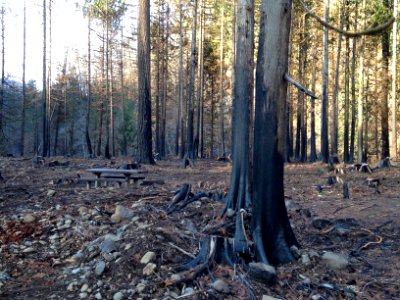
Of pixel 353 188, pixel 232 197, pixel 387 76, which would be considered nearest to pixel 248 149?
pixel 232 197

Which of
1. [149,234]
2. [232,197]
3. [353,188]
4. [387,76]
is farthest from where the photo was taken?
[387,76]

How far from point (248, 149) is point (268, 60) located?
103 inches

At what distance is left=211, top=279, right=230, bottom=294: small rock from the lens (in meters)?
4.77

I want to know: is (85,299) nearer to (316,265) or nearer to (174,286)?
(174,286)

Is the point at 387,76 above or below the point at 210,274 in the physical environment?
above

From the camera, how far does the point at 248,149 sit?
8039 millimetres

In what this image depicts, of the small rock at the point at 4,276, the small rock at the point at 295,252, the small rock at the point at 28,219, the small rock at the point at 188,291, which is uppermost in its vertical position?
the small rock at the point at 28,219

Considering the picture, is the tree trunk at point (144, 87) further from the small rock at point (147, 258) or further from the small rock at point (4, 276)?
the small rock at point (147, 258)

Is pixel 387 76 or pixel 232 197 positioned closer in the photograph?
pixel 232 197

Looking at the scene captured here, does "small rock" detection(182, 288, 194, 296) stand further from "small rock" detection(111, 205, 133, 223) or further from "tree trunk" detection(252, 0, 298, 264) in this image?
"small rock" detection(111, 205, 133, 223)

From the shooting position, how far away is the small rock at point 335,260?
553 cm

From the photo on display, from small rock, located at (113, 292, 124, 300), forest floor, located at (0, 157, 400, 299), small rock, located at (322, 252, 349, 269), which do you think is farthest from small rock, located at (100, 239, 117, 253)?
small rock, located at (322, 252, 349, 269)

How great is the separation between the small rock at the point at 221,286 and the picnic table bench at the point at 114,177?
6.23 m

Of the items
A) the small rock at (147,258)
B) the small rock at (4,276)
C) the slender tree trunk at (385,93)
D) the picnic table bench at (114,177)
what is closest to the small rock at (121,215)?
the small rock at (147,258)
